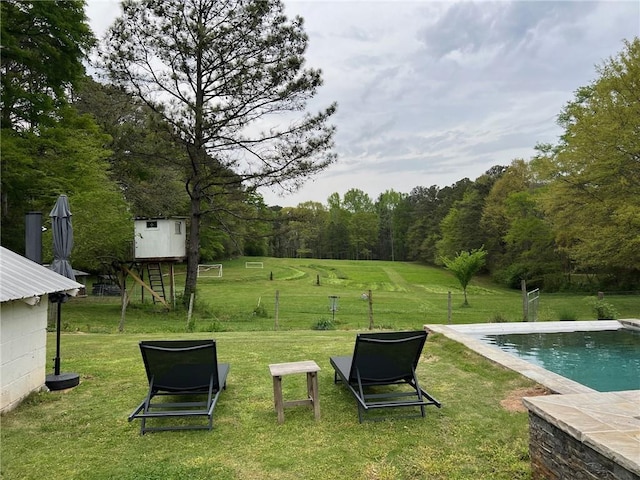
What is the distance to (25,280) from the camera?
450 centimetres

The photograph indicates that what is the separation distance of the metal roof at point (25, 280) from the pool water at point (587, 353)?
7268 millimetres

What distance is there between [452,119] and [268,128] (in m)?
9.45

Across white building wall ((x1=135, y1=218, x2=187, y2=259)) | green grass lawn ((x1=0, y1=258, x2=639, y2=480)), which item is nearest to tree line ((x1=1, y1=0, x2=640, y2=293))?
white building wall ((x1=135, y1=218, x2=187, y2=259))

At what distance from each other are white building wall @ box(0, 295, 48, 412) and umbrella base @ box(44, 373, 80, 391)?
10cm

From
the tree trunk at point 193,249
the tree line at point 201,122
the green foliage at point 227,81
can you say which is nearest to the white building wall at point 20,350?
the tree line at point 201,122

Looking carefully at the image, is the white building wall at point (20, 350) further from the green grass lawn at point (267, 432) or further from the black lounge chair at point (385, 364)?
the black lounge chair at point (385, 364)

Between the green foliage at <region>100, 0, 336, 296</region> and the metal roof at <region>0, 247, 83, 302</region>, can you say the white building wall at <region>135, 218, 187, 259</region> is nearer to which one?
the green foliage at <region>100, 0, 336, 296</region>

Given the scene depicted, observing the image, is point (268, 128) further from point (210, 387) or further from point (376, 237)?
point (376, 237)

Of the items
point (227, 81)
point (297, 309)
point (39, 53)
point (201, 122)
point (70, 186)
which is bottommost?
point (297, 309)

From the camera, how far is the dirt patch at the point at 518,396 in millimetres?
4379

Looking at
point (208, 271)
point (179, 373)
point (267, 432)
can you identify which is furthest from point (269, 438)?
point (208, 271)

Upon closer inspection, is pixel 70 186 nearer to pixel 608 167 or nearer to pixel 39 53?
pixel 39 53

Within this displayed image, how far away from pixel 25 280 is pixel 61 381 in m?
1.43

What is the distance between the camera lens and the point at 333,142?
16.1m
